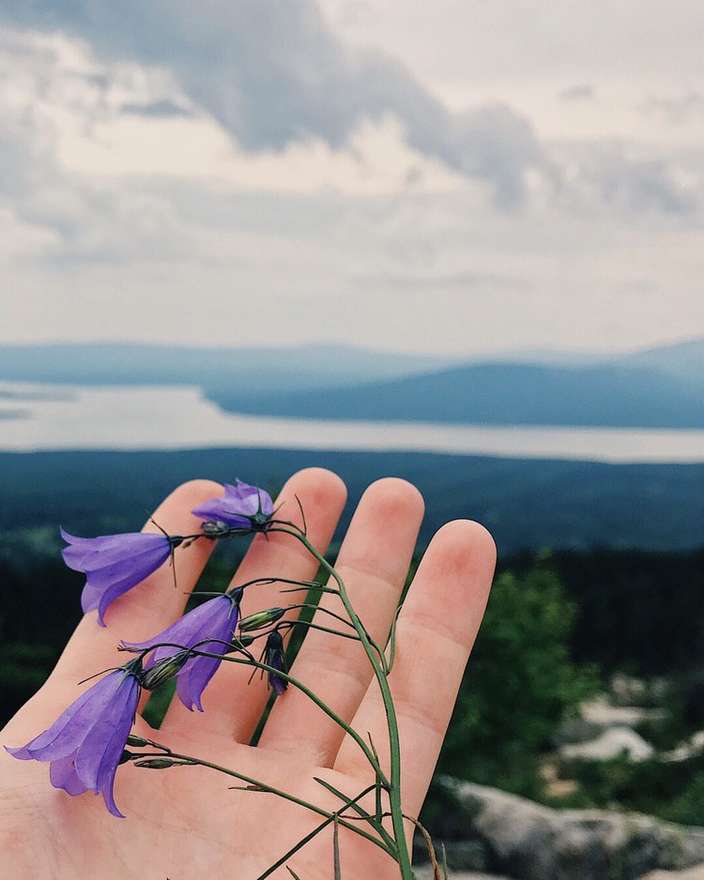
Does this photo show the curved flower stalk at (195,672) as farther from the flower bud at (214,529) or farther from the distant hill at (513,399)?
the distant hill at (513,399)

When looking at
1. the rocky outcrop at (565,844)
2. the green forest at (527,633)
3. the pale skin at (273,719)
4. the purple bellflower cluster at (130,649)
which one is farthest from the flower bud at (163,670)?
the rocky outcrop at (565,844)

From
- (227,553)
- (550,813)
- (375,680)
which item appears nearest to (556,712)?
(550,813)

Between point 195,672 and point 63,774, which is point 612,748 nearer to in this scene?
point 195,672

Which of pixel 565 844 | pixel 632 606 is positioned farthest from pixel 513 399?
pixel 565 844

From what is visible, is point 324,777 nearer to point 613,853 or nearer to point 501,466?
point 613,853

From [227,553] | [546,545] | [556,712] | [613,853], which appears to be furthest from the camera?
[546,545]
